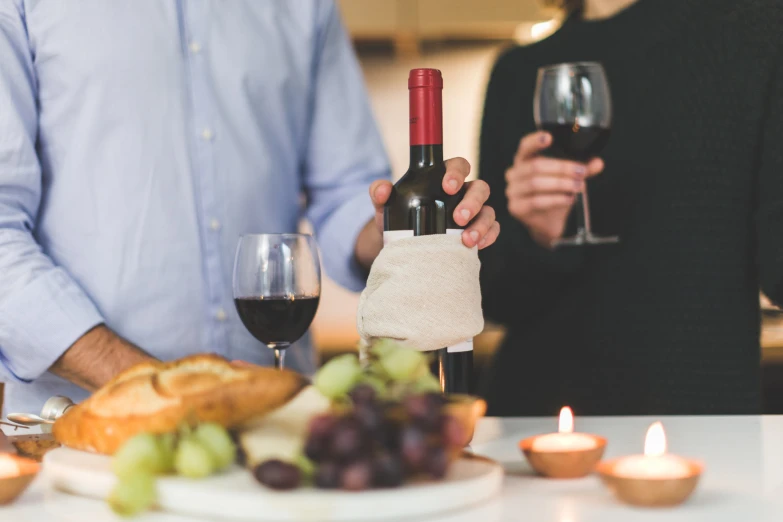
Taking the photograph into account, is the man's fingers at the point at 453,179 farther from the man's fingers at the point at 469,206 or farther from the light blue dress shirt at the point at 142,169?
the light blue dress shirt at the point at 142,169

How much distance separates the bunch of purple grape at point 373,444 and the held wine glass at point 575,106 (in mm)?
810

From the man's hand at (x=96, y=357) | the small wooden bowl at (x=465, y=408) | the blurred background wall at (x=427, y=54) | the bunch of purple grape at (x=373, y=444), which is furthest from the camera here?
the blurred background wall at (x=427, y=54)

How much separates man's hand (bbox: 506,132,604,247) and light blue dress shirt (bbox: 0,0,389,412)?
25cm

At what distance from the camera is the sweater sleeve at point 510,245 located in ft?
4.79

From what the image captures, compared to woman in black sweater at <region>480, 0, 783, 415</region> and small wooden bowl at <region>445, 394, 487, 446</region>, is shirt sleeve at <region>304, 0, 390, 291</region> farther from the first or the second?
small wooden bowl at <region>445, 394, 487, 446</region>

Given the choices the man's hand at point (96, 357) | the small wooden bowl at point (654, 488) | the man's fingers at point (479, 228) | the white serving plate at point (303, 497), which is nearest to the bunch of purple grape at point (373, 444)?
the white serving plate at point (303, 497)

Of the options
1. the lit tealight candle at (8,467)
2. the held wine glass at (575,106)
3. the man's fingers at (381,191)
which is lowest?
the lit tealight candle at (8,467)

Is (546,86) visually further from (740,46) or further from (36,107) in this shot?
(36,107)

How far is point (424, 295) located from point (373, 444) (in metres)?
0.25

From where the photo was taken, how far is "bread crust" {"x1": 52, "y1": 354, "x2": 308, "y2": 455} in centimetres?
59

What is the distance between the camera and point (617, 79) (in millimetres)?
1469

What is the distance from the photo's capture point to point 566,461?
0.66m

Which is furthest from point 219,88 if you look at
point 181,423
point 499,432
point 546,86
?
point 181,423

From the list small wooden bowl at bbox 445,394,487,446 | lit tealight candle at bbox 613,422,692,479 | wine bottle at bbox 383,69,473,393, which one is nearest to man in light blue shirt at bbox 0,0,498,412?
wine bottle at bbox 383,69,473,393
